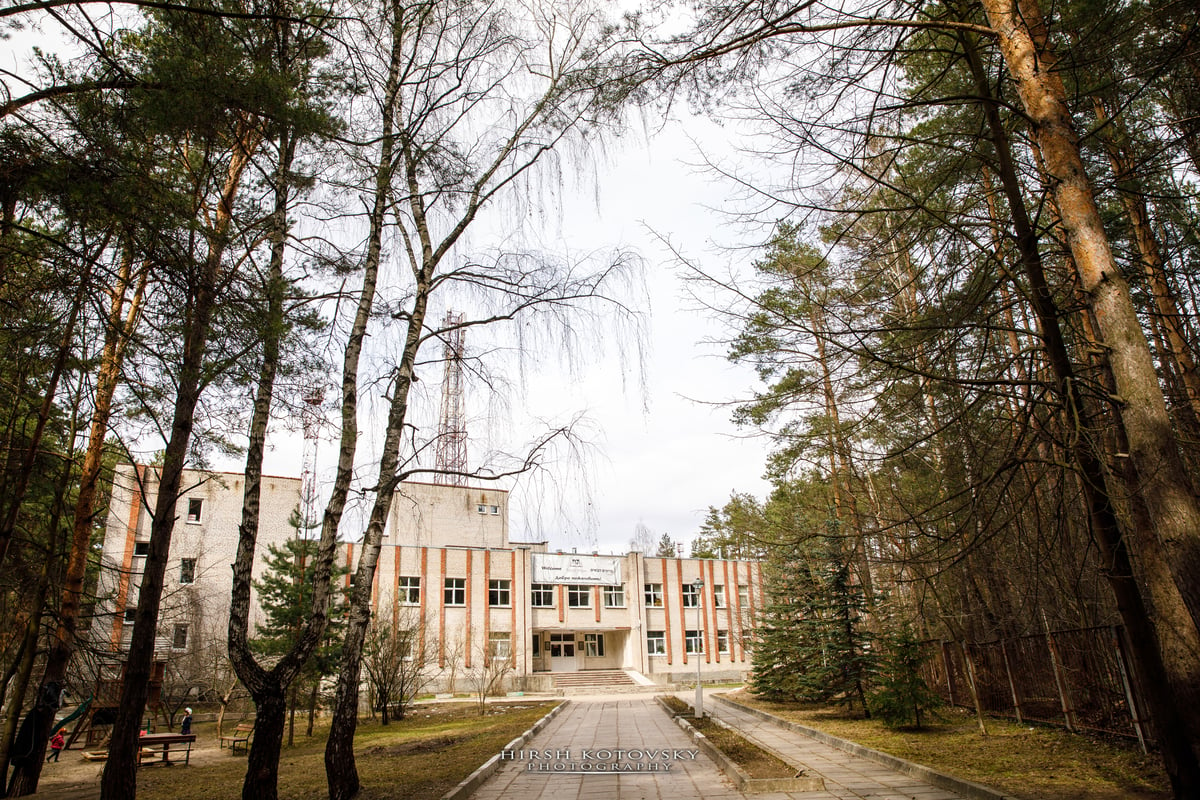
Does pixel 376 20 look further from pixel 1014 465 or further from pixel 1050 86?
pixel 1014 465

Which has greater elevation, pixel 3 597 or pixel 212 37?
pixel 212 37

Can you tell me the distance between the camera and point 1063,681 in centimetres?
1016

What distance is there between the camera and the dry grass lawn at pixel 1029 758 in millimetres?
6699

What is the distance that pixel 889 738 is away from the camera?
38.6ft

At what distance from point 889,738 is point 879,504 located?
432 cm

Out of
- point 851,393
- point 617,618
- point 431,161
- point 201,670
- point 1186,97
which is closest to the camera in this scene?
point 851,393

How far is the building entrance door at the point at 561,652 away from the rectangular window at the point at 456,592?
7.43 metres

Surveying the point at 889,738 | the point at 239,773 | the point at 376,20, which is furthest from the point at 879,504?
the point at 239,773

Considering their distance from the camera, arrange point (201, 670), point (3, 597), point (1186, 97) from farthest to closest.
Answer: point (201, 670) → point (3, 597) → point (1186, 97)

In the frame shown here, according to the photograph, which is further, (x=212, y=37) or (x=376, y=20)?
(x=376, y=20)

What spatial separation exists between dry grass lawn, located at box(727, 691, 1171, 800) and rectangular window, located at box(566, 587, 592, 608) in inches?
1172

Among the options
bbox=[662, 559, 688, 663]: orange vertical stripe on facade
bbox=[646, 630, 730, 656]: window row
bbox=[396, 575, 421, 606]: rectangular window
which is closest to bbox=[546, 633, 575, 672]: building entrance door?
bbox=[646, 630, 730, 656]: window row

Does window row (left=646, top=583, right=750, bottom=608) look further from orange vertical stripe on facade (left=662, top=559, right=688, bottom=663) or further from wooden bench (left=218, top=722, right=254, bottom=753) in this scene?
wooden bench (left=218, top=722, right=254, bottom=753)

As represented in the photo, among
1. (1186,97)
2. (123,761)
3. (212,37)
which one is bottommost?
(123,761)
